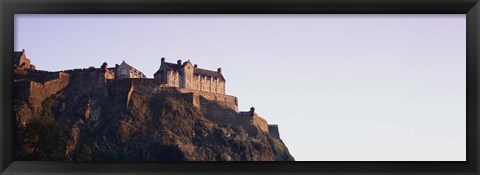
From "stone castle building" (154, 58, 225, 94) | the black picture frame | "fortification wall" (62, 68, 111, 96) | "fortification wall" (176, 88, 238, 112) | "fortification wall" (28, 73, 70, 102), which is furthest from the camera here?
"fortification wall" (62, 68, 111, 96)

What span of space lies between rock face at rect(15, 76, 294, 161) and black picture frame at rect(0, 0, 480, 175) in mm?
17157

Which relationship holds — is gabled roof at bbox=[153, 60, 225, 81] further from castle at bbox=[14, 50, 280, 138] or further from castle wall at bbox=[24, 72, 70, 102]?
castle wall at bbox=[24, 72, 70, 102]

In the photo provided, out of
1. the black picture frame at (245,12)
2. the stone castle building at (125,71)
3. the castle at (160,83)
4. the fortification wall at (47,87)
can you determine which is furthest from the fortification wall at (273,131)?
the black picture frame at (245,12)

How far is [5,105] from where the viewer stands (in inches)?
56.1

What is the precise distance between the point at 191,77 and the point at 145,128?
329 cm

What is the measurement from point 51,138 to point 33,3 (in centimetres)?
1460

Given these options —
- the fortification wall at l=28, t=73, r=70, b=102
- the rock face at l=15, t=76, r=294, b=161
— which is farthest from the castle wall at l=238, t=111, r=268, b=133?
the fortification wall at l=28, t=73, r=70, b=102

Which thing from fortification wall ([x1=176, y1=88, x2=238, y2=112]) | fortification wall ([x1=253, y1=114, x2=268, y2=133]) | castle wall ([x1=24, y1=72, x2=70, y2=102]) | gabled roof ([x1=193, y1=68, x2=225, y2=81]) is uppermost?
gabled roof ([x1=193, y1=68, x2=225, y2=81])

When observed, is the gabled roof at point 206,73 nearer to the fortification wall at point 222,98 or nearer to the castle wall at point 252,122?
the fortification wall at point 222,98

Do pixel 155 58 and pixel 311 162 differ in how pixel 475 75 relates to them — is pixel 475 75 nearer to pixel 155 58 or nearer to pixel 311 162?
pixel 311 162

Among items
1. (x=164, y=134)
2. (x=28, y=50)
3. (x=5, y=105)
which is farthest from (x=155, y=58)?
(x=5, y=105)

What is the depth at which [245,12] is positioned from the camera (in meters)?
1.44

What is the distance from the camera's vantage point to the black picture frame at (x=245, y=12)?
1.40 meters

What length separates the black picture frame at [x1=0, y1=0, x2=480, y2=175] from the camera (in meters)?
1.40
